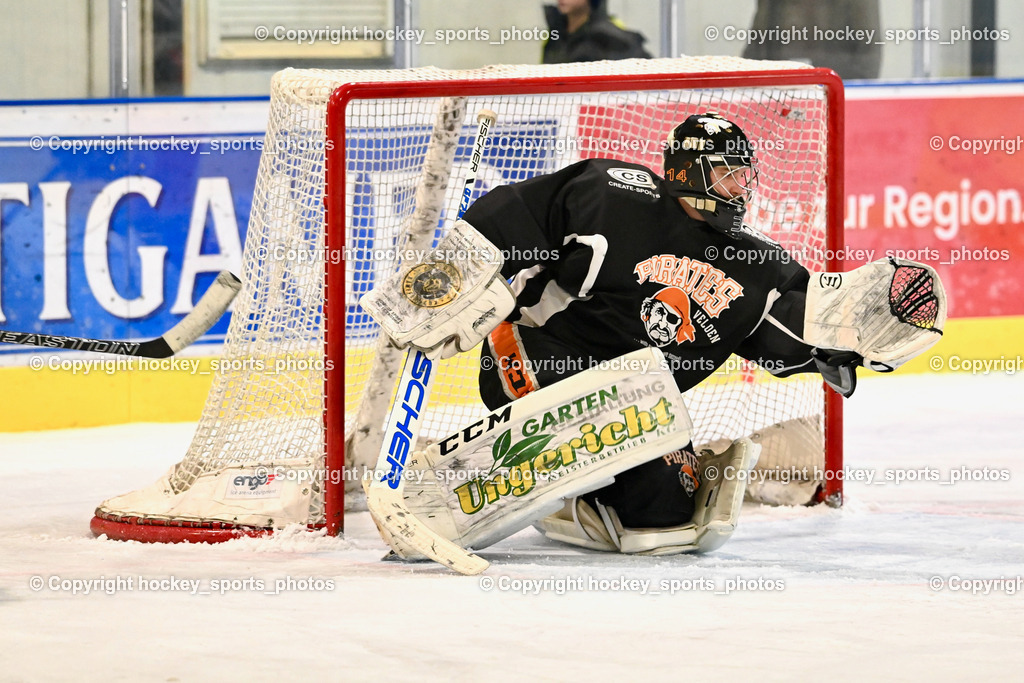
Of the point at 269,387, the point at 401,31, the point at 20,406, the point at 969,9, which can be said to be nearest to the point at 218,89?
the point at 401,31

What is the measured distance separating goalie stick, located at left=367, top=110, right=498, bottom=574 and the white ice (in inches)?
2.1

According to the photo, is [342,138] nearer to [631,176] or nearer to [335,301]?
[335,301]

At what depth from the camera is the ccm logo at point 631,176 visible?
2.86 m

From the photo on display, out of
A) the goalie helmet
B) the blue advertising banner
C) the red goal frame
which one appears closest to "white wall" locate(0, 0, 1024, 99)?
the blue advertising banner

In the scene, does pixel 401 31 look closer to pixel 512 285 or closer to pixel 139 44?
pixel 139 44

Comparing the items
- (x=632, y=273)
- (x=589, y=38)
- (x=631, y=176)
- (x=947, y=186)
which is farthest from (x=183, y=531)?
(x=947, y=186)

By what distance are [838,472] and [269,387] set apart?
5.10ft

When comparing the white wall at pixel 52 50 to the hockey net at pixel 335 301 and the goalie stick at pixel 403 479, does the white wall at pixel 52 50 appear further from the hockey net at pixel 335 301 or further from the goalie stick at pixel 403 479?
the goalie stick at pixel 403 479

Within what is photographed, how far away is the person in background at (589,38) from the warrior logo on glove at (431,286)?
9.52 feet

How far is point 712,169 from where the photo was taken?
2816 mm

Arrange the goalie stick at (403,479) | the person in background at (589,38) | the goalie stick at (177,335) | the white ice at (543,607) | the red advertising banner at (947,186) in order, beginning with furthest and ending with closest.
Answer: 1. the red advertising banner at (947,186)
2. the person in background at (589,38)
3. the goalie stick at (177,335)
4. the goalie stick at (403,479)
5. the white ice at (543,607)

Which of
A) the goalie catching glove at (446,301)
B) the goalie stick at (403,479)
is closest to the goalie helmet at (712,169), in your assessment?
the goalie catching glove at (446,301)

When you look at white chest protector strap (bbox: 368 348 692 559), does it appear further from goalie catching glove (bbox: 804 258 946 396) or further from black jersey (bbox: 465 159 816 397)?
goalie catching glove (bbox: 804 258 946 396)

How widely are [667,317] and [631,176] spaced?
0.34 metres
